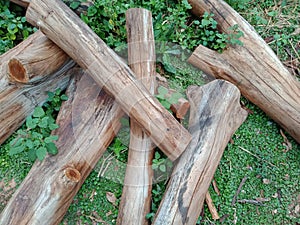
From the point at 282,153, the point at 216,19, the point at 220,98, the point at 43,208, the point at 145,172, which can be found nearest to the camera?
the point at 43,208

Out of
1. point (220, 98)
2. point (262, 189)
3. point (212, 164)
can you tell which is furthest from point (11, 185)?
point (262, 189)

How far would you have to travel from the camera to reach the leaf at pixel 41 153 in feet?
7.47

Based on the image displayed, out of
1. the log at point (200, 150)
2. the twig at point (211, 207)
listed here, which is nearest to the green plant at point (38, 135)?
the log at point (200, 150)

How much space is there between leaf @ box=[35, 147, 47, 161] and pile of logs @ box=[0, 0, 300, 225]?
0.32 feet

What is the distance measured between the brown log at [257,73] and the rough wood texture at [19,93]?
4.02ft

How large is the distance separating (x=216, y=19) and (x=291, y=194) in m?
1.73

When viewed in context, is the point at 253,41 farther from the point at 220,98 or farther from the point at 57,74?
the point at 57,74

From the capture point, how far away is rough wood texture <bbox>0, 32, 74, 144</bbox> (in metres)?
2.41

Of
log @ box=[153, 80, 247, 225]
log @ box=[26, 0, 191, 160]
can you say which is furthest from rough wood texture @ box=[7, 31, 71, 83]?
log @ box=[153, 80, 247, 225]

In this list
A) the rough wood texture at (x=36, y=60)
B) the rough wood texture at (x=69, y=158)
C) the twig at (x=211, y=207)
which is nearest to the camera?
the rough wood texture at (x=69, y=158)

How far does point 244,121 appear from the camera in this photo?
117 inches

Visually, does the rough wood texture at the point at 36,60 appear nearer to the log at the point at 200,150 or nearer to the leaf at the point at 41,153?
the leaf at the point at 41,153

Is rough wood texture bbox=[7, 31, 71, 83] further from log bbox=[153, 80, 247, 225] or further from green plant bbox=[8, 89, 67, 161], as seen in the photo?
log bbox=[153, 80, 247, 225]

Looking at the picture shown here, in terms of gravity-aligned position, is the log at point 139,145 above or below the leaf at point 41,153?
below
